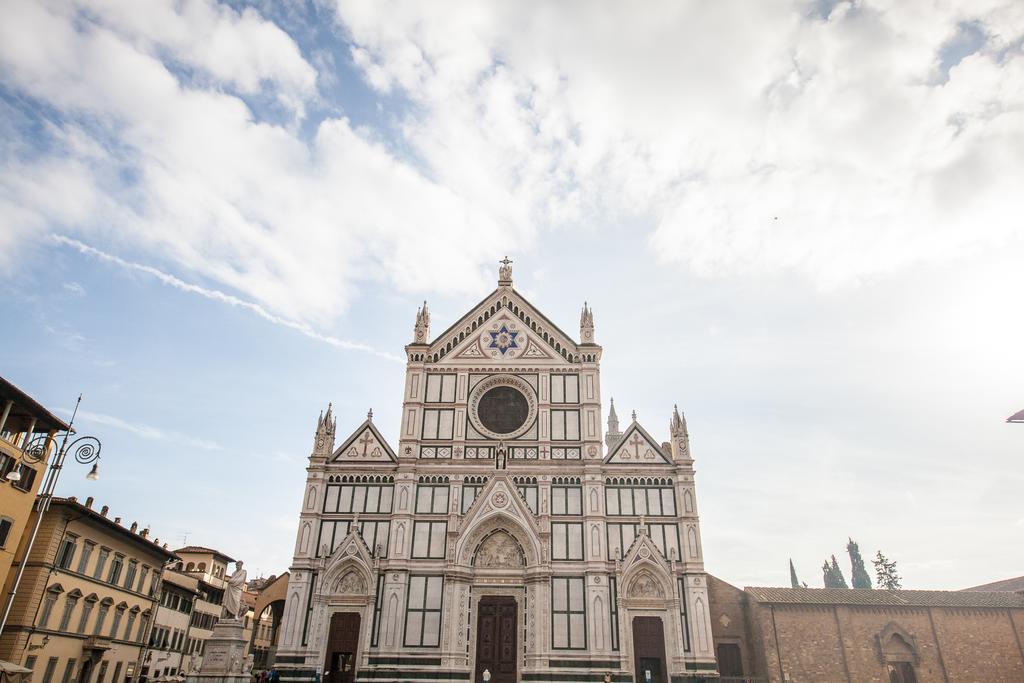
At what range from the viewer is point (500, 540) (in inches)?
1341

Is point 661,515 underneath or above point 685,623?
above

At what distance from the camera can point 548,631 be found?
1243 inches

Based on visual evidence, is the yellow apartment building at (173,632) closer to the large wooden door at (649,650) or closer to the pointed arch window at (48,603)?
the pointed arch window at (48,603)

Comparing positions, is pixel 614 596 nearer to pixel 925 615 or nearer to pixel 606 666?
pixel 606 666

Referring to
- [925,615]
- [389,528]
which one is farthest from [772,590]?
[389,528]

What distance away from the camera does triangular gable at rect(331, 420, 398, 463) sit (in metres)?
35.4

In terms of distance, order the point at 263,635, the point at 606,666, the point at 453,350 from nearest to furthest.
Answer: the point at 606,666 → the point at 453,350 → the point at 263,635

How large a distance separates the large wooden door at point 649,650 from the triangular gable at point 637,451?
7.68 m

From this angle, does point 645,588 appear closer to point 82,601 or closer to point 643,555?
point 643,555

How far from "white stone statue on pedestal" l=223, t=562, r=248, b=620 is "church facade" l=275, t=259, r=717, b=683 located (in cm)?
684

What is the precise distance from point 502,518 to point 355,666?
974 cm

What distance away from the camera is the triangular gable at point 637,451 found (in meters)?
35.1

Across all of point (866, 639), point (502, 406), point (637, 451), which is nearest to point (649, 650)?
point (637, 451)

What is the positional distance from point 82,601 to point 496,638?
2032cm
